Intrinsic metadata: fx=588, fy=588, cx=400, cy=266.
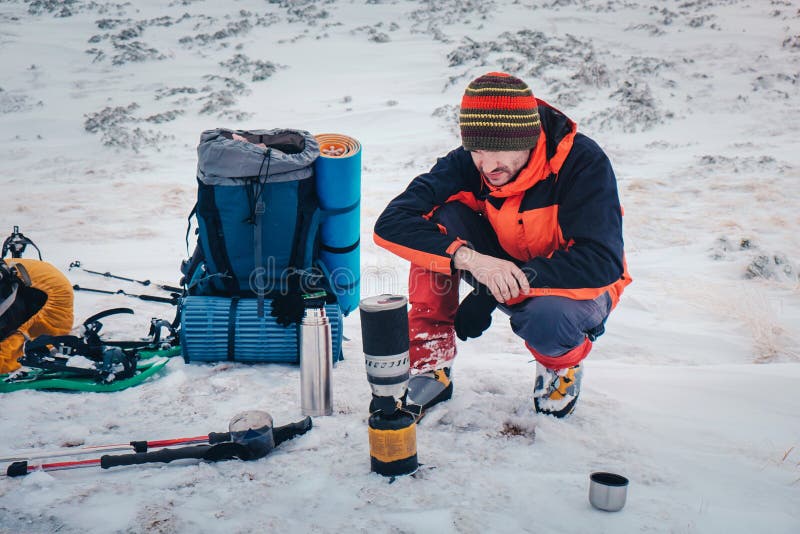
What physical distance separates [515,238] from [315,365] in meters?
1.03

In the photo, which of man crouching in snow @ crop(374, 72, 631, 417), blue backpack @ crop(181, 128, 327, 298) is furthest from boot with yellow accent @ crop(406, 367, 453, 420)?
blue backpack @ crop(181, 128, 327, 298)

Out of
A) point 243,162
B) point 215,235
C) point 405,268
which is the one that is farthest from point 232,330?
point 405,268

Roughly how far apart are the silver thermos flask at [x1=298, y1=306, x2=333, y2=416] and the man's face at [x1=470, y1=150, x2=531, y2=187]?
37.2 inches

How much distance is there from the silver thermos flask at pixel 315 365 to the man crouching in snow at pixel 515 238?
1.24 ft

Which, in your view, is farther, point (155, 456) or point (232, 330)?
point (232, 330)

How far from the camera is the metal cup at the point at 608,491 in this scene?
6.02ft

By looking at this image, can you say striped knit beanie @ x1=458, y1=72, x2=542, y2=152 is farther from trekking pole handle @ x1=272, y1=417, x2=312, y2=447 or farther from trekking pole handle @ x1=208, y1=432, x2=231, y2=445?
trekking pole handle @ x1=208, y1=432, x2=231, y2=445

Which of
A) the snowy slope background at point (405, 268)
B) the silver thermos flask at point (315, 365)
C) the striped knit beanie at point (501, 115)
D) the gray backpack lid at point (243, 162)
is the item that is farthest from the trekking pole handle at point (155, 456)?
the striped knit beanie at point (501, 115)

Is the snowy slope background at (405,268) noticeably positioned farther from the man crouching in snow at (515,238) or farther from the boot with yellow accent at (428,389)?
the man crouching in snow at (515,238)

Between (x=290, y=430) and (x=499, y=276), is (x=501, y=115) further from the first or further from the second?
(x=290, y=430)

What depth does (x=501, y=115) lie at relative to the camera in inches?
89.4

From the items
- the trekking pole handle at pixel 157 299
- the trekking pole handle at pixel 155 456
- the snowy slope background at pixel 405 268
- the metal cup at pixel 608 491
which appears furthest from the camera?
the trekking pole handle at pixel 157 299

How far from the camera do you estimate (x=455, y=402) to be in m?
2.64

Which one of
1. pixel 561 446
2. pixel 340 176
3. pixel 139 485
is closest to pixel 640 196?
pixel 340 176
